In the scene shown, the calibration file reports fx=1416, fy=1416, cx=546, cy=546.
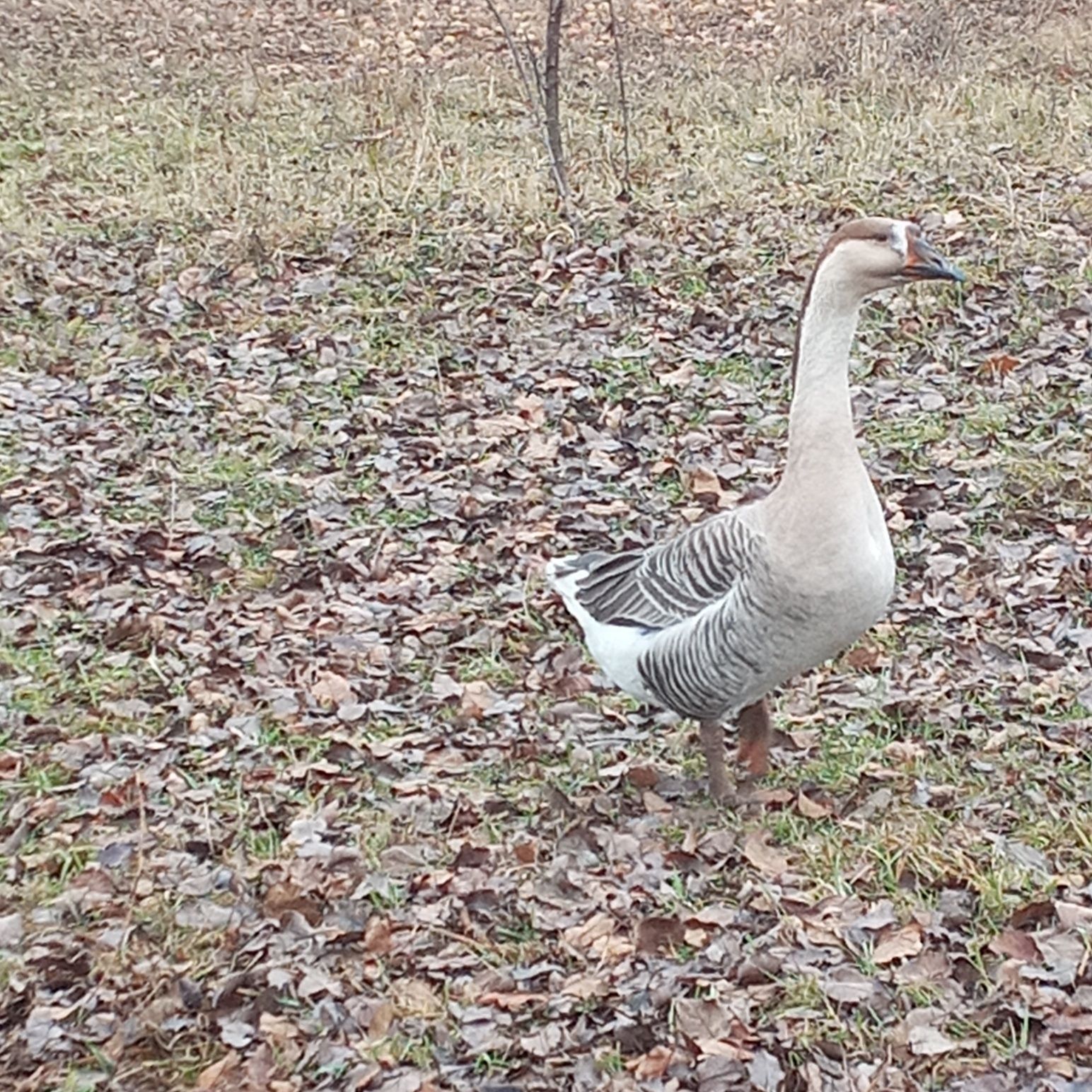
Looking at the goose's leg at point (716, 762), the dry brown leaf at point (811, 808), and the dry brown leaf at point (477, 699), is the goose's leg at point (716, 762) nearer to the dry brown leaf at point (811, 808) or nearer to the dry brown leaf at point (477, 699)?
the dry brown leaf at point (811, 808)

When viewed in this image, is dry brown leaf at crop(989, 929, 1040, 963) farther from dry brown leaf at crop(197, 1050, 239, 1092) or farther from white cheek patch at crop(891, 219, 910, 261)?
dry brown leaf at crop(197, 1050, 239, 1092)

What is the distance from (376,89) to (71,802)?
10.5 metres

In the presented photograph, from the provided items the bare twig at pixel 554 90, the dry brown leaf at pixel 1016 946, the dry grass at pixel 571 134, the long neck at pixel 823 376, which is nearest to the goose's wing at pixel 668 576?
the long neck at pixel 823 376

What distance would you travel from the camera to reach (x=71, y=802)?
4977mm

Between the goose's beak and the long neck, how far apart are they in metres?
0.19

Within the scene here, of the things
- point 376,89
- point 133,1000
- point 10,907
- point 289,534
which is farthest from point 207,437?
point 376,89

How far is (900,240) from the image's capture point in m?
4.15

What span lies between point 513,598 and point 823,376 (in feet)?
7.68

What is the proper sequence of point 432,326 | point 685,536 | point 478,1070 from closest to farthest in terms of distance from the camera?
point 478,1070, point 685,536, point 432,326

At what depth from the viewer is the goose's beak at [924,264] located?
412 cm

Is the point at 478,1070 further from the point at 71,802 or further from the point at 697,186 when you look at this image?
the point at 697,186

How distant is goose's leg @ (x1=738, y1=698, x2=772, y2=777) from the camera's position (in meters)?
4.77

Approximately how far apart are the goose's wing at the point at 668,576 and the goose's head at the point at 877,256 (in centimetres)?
81

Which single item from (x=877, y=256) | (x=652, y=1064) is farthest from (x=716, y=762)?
(x=877, y=256)
